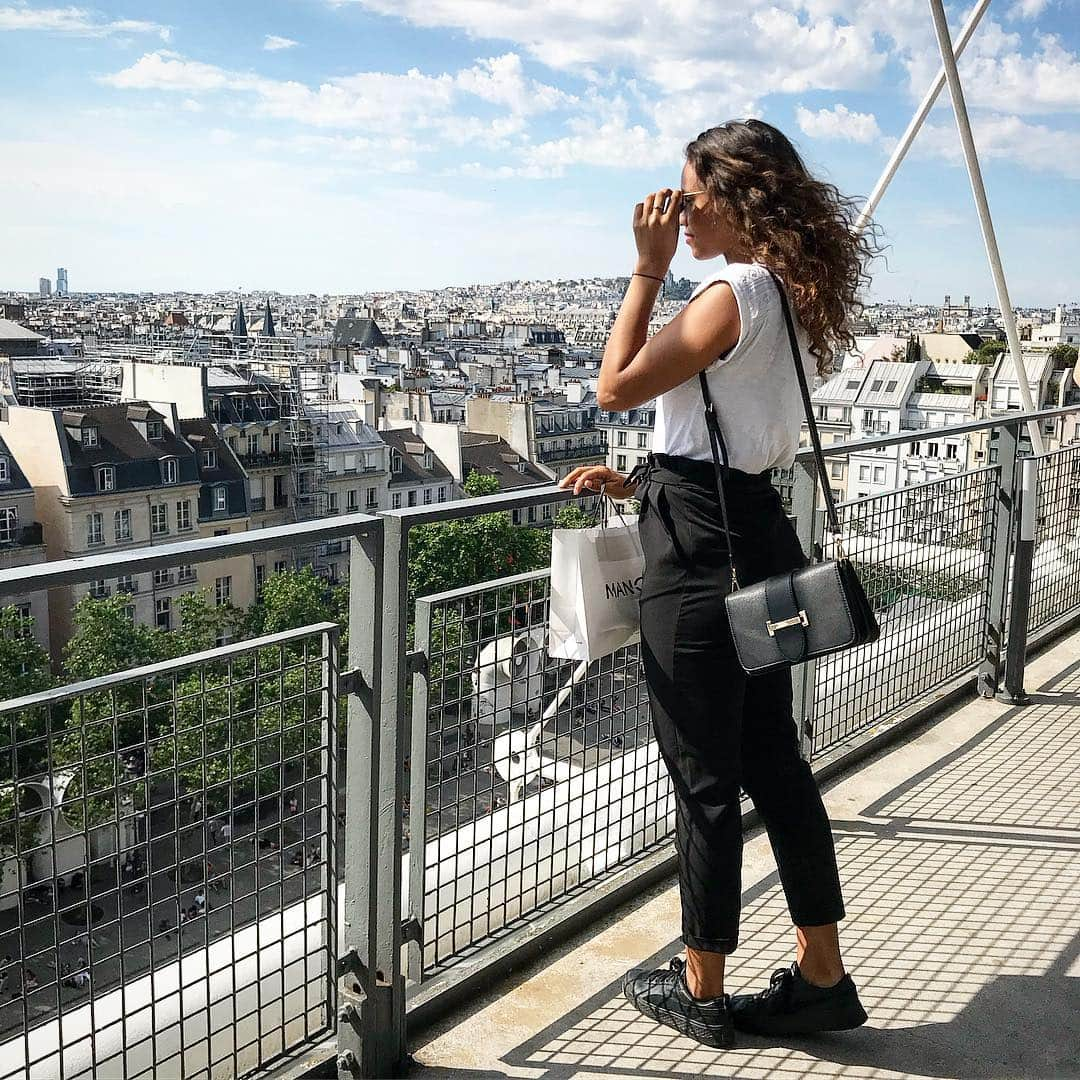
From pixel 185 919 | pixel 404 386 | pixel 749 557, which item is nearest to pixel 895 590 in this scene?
pixel 749 557

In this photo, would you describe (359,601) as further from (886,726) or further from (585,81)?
(585,81)

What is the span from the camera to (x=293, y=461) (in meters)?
52.6

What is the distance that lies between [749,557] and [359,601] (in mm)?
524

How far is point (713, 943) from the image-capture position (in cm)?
178

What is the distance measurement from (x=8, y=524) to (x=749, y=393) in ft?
141

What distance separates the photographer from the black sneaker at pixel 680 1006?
1.84 metres

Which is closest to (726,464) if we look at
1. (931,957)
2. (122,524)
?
(931,957)

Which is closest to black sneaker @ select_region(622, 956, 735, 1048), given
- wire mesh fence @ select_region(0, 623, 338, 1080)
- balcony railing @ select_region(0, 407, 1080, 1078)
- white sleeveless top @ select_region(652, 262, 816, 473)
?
balcony railing @ select_region(0, 407, 1080, 1078)

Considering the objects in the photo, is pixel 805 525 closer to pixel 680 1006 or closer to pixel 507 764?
pixel 507 764

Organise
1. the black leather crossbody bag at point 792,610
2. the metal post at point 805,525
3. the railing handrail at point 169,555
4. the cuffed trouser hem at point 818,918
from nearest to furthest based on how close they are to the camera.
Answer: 1. the railing handrail at point 169,555
2. the black leather crossbody bag at point 792,610
3. the cuffed trouser hem at point 818,918
4. the metal post at point 805,525

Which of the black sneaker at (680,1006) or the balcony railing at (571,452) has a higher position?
the black sneaker at (680,1006)

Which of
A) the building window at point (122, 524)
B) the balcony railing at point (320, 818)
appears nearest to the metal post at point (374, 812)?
the balcony railing at point (320, 818)

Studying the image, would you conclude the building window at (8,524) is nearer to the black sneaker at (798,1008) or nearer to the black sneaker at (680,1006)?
the black sneaker at (680,1006)

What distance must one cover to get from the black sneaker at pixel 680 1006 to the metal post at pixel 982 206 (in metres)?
2.37
